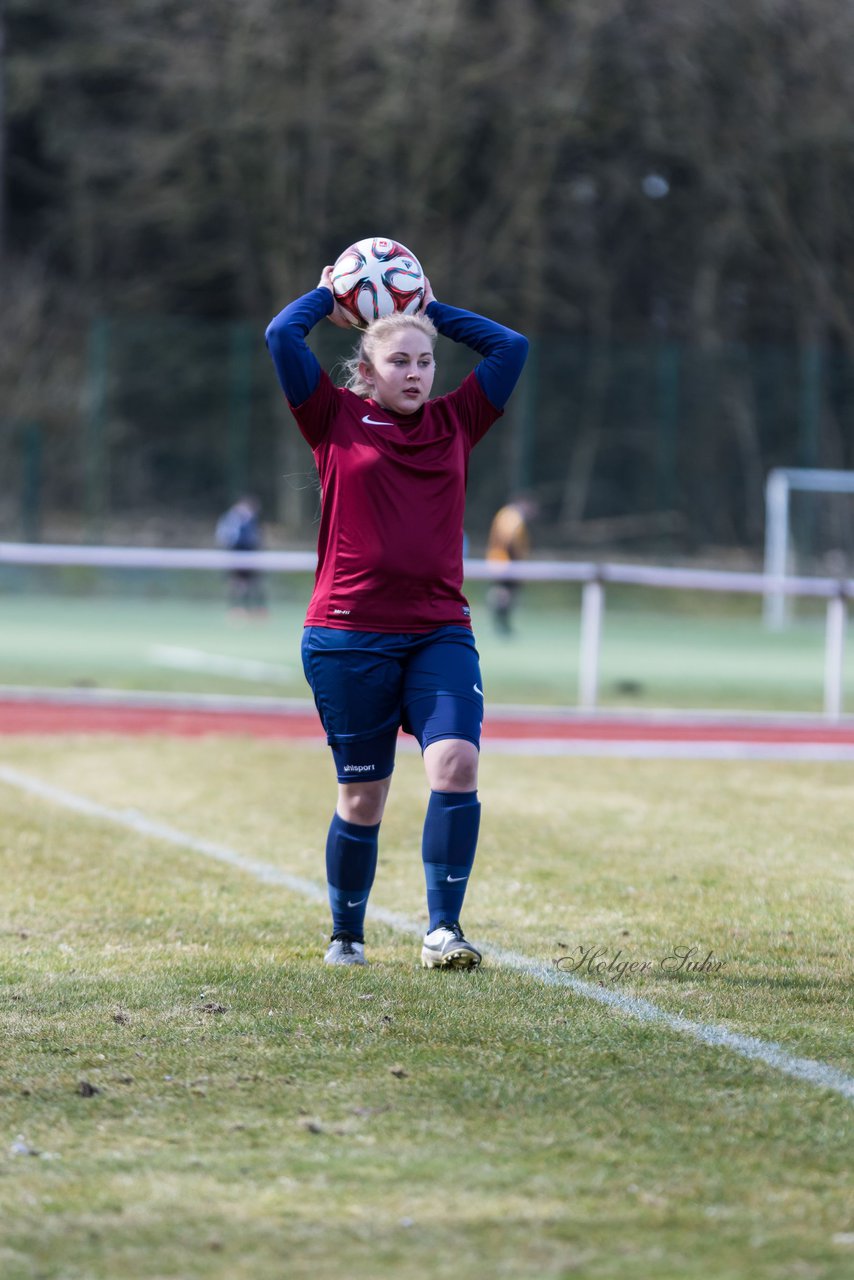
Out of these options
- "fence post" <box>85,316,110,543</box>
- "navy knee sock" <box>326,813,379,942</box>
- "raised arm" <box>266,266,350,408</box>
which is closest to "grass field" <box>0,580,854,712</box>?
"fence post" <box>85,316,110,543</box>

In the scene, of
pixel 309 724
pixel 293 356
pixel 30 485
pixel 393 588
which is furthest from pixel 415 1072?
pixel 30 485

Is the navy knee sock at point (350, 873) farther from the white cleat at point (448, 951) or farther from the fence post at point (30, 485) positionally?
the fence post at point (30, 485)

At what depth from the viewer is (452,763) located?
5668mm

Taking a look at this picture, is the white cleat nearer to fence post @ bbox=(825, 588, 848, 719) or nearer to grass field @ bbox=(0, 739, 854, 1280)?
grass field @ bbox=(0, 739, 854, 1280)

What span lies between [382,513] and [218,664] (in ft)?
47.7

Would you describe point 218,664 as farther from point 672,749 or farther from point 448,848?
point 448,848

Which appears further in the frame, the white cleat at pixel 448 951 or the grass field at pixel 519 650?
the grass field at pixel 519 650

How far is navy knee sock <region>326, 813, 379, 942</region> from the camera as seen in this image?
5926mm

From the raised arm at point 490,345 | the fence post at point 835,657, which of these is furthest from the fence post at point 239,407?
the raised arm at point 490,345

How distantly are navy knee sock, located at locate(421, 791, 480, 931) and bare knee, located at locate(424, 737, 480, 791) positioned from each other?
1.5 inches

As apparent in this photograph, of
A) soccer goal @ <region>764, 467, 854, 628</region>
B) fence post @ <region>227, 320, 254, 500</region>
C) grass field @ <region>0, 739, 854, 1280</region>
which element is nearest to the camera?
grass field @ <region>0, 739, 854, 1280</region>

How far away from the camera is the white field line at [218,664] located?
18.9m

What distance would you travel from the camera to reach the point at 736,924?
6609 millimetres

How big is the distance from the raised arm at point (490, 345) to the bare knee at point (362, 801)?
1303mm
